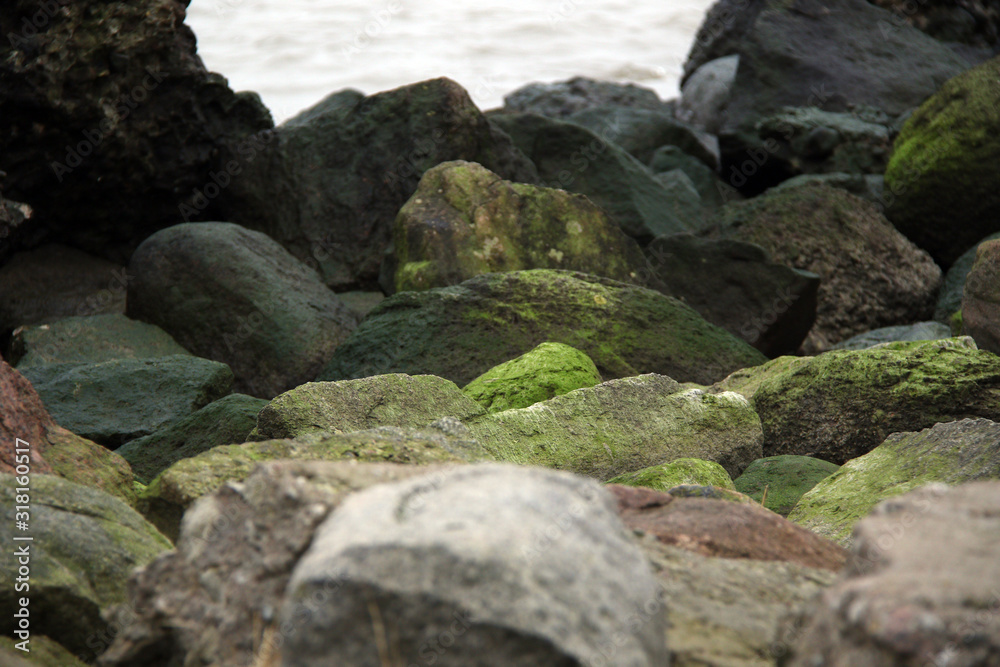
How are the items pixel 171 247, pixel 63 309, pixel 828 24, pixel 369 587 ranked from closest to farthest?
pixel 369 587, pixel 171 247, pixel 63 309, pixel 828 24

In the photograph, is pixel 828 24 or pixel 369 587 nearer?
pixel 369 587

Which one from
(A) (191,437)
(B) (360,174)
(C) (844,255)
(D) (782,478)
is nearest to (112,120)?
(B) (360,174)

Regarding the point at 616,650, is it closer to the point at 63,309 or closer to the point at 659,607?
the point at 659,607

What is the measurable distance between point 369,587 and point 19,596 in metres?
1.48

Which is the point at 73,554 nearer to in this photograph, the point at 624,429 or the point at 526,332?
the point at 624,429

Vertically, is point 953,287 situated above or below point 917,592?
below

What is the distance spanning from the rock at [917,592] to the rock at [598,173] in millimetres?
7349

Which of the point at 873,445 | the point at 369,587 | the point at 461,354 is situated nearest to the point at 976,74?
the point at 873,445

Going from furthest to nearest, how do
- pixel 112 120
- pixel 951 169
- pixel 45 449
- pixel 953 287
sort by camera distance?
pixel 951 169 < pixel 953 287 < pixel 112 120 < pixel 45 449

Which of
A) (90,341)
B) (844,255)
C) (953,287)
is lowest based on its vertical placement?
(953,287)

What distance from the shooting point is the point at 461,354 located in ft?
20.0

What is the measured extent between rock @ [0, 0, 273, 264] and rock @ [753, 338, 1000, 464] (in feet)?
18.9

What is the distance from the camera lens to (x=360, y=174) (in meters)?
8.98

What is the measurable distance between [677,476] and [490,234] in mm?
3695
